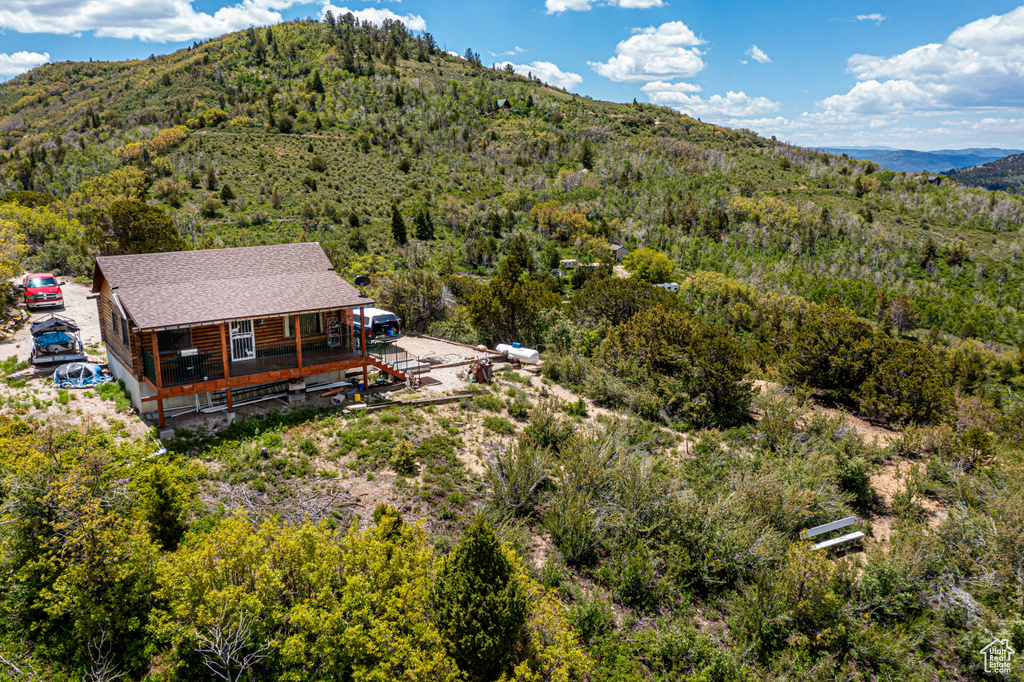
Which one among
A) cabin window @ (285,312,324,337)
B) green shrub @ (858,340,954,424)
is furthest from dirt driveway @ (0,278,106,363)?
green shrub @ (858,340,954,424)

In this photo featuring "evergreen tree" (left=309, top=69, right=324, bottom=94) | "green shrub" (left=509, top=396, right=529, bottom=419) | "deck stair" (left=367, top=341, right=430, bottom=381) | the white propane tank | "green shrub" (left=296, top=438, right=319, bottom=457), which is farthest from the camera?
"evergreen tree" (left=309, top=69, right=324, bottom=94)

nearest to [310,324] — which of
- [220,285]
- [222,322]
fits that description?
[220,285]

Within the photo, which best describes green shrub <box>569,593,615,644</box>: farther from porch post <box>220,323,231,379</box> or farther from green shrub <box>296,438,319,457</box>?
porch post <box>220,323,231,379</box>

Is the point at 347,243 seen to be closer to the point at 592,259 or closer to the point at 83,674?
the point at 592,259

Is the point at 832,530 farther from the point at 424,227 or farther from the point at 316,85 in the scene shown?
the point at 316,85

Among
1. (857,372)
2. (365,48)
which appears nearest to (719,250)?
(857,372)
